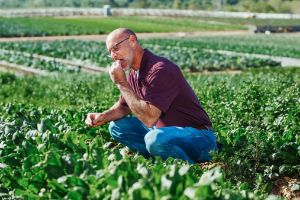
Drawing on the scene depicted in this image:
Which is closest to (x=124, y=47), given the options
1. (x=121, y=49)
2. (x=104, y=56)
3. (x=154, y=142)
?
(x=121, y=49)

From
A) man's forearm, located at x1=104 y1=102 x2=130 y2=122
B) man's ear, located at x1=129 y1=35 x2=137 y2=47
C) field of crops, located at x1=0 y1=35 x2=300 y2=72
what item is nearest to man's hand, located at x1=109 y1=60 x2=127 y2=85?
man's ear, located at x1=129 y1=35 x2=137 y2=47

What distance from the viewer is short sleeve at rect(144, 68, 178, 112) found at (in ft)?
21.0

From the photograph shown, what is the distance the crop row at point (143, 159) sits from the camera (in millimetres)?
4414

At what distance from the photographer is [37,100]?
1555 cm

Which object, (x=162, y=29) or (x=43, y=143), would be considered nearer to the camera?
(x=43, y=143)

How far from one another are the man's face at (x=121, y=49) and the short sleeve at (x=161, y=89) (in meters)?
0.28

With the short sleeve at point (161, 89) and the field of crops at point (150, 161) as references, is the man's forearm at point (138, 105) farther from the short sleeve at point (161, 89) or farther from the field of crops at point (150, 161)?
the field of crops at point (150, 161)

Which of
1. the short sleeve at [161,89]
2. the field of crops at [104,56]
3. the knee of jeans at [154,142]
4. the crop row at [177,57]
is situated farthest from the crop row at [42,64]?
the short sleeve at [161,89]

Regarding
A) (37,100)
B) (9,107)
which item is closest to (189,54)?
(37,100)

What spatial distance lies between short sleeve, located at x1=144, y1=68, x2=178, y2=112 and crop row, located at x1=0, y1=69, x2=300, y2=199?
0.56 m

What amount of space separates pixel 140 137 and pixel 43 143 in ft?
4.56

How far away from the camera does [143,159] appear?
584 cm

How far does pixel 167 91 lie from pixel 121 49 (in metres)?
0.58

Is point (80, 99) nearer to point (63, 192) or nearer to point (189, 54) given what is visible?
point (63, 192)
